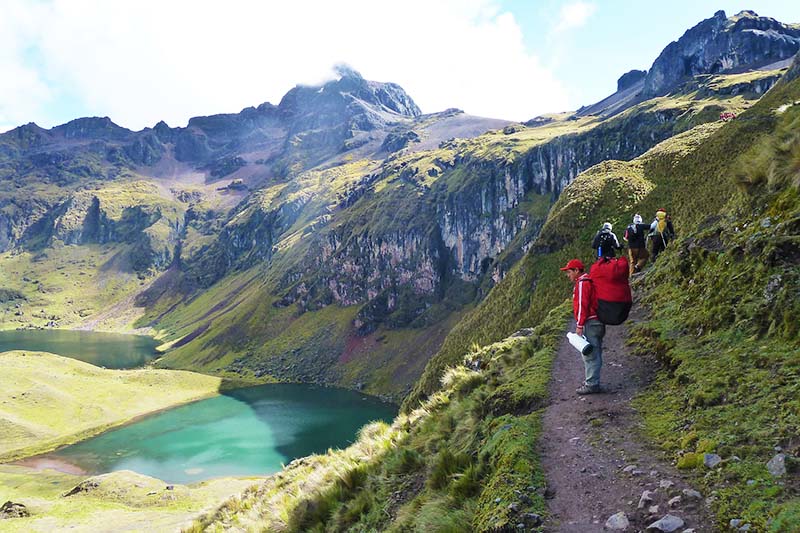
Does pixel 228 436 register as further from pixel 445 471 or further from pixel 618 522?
pixel 618 522

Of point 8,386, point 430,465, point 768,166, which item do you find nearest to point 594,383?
point 430,465

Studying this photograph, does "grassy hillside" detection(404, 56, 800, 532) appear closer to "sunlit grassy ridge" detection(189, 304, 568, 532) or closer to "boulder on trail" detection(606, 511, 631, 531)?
"boulder on trail" detection(606, 511, 631, 531)

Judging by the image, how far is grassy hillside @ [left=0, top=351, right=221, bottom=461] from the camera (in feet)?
390

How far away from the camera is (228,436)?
404ft

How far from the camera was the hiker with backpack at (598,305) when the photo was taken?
38.9 feet

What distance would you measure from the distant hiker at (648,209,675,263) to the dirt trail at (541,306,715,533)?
1463 centimetres

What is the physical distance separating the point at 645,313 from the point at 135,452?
12740 centimetres

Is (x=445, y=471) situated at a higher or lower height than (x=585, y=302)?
lower

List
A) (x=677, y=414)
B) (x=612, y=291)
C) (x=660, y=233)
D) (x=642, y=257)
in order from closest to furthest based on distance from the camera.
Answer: (x=677, y=414)
(x=612, y=291)
(x=642, y=257)
(x=660, y=233)

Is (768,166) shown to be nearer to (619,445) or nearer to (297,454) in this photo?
(619,445)

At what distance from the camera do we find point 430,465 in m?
11.2

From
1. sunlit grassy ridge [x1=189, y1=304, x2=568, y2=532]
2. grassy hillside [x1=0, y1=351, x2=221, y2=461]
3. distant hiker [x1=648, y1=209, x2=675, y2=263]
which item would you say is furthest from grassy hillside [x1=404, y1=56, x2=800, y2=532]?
grassy hillside [x1=0, y1=351, x2=221, y2=461]

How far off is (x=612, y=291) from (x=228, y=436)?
130 metres

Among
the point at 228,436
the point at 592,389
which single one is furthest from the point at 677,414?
the point at 228,436
